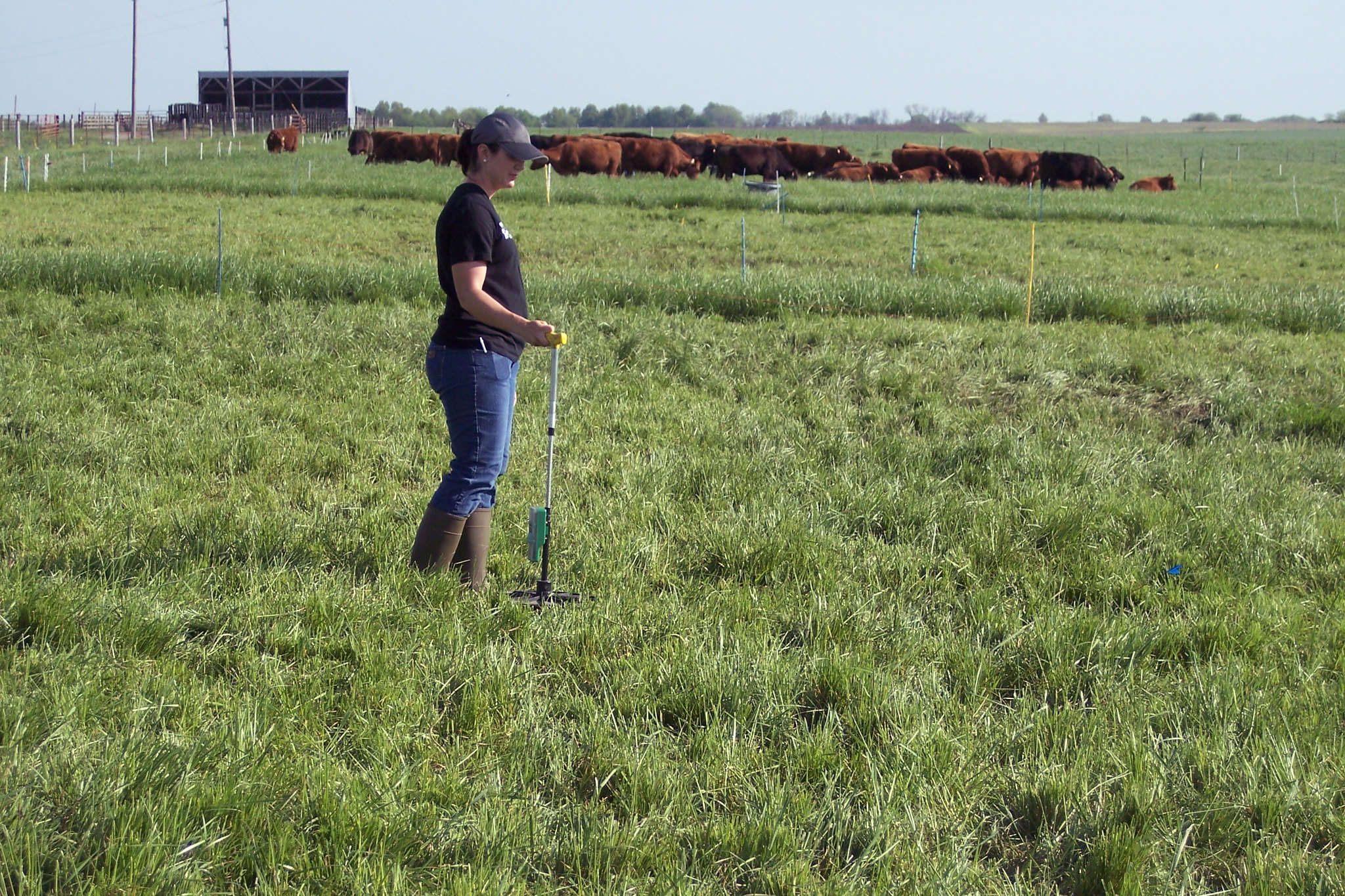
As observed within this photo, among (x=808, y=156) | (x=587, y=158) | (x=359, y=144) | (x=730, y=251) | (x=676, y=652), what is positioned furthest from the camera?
(x=359, y=144)

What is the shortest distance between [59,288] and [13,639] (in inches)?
316

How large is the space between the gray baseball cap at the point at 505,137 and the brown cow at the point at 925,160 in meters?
41.6

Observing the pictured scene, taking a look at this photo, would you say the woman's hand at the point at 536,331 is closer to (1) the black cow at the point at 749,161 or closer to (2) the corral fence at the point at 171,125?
(1) the black cow at the point at 749,161

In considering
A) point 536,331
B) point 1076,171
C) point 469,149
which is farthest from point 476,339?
point 1076,171

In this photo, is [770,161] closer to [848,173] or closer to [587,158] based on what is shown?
[848,173]

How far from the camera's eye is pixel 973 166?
43.4 m

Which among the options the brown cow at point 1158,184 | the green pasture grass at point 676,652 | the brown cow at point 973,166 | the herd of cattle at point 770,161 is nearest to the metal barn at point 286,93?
the herd of cattle at point 770,161

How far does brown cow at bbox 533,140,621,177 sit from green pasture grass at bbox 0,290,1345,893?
1261 inches

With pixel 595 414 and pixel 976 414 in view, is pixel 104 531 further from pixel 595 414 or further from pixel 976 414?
pixel 976 414

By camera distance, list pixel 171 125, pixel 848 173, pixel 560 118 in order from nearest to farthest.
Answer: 1. pixel 848 173
2. pixel 171 125
3. pixel 560 118

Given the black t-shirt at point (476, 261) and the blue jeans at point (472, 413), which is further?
the blue jeans at point (472, 413)

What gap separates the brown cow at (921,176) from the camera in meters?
A: 38.1

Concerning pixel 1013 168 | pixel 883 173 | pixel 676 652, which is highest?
pixel 1013 168

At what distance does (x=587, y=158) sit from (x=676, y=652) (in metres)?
37.0
